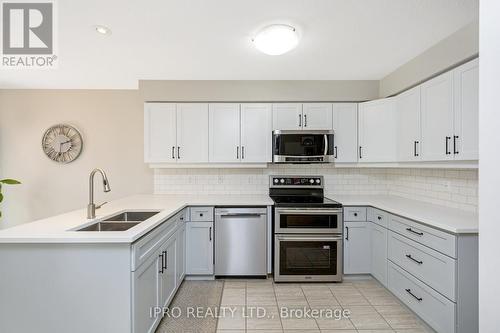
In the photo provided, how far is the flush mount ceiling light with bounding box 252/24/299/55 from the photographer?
2066mm

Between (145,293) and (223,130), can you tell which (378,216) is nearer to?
(223,130)

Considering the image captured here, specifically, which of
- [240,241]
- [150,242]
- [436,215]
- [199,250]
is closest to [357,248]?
[436,215]

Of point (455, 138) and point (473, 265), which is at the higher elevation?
point (455, 138)

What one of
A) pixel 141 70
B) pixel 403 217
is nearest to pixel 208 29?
pixel 141 70

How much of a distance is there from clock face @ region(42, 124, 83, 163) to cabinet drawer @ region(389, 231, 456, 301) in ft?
13.5

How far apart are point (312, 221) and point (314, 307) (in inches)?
34.0

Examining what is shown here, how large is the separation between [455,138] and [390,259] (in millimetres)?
1271

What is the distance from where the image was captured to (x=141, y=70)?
3.09 m

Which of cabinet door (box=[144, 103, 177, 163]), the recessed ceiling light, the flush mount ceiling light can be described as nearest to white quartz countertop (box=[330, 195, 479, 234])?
the flush mount ceiling light

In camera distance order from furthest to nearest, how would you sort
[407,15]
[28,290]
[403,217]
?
[403,217]
[407,15]
[28,290]

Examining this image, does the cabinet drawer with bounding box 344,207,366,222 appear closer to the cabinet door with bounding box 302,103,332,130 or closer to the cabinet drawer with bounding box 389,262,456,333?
the cabinet drawer with bounding box 389,262,456,333

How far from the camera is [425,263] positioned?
2119 millimetres

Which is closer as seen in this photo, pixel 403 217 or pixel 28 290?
pixel 28 290

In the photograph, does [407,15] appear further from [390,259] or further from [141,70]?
[141,70]
